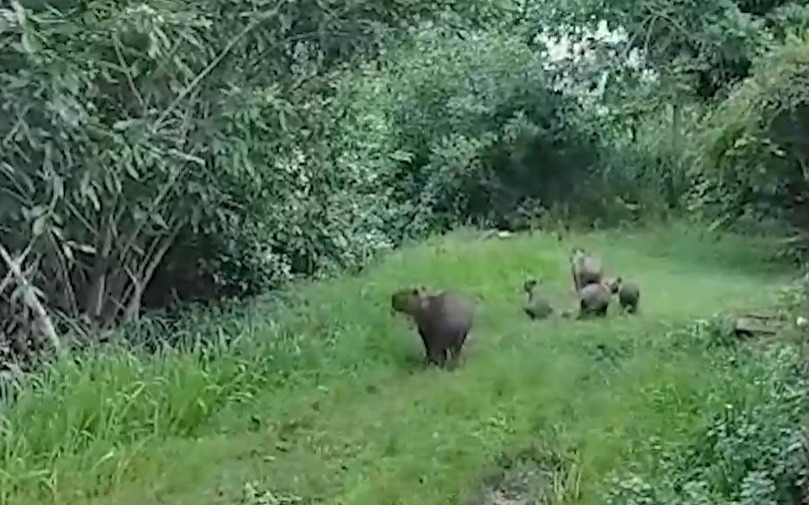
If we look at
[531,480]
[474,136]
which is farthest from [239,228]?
[474,136]

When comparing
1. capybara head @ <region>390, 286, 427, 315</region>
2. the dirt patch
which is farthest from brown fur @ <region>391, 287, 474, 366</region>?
the dirt patch

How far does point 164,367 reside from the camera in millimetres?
3836

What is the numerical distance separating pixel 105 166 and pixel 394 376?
1256mm

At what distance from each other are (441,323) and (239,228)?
4.24ft

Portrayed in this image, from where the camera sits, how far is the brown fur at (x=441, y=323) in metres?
4.25

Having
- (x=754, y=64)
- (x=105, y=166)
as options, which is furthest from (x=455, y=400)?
(x=754, y=64)

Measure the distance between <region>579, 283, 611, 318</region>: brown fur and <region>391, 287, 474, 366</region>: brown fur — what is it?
0.88m

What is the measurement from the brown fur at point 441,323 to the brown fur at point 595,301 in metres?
0.88

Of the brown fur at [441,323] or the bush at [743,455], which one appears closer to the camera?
the bush at [743,455]

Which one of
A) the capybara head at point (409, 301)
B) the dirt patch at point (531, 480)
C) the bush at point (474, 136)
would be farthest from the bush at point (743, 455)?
the bush at point (474, 136)

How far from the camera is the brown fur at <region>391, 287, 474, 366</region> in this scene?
4.25 metres

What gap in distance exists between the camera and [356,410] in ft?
12.4

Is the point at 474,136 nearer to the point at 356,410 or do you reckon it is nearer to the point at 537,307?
the point at 537,307

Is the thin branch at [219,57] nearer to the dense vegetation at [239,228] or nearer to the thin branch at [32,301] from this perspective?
the dense vegetation at [239,228]
